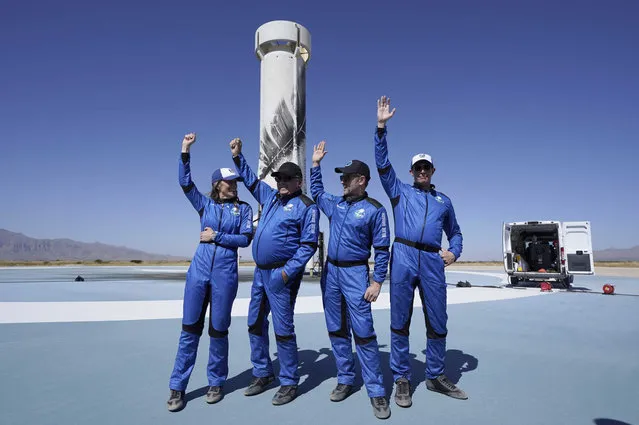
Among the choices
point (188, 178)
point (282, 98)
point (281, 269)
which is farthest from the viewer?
point (282, 98)

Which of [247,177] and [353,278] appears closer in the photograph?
[353,278]

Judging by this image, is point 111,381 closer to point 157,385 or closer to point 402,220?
point 157,385

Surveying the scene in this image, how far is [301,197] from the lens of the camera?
154 inches

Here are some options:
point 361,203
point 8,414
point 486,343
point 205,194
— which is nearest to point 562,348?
point 486,343

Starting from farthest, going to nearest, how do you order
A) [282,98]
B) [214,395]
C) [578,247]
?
[282,98], [578,247], [214,395]

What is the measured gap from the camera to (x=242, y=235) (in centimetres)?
377

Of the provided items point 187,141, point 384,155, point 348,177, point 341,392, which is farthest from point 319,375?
point 187,141

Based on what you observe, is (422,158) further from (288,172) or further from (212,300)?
(212,300)

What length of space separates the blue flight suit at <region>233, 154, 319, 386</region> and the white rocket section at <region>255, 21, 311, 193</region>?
14.1 m

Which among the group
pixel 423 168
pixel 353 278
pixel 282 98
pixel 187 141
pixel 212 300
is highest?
pixel 282 98

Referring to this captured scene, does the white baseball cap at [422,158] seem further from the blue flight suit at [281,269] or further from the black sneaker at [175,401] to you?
the black sneaker at [175,401]

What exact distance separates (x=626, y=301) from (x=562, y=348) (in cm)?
654

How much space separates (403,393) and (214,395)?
1.72 m

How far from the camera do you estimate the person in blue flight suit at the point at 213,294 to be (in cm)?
344
